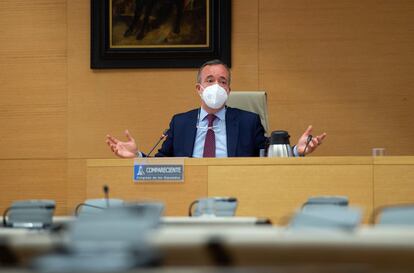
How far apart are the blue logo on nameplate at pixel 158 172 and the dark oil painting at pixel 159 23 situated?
284 cm

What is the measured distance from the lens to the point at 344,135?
28.7ft

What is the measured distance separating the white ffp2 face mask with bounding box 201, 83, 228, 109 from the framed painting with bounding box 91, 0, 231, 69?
1.73 m

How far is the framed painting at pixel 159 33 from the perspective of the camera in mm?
8805

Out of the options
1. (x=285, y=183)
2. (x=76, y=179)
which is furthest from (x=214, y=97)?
(x=76, y=179)

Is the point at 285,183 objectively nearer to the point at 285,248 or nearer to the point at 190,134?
the point at 190,134

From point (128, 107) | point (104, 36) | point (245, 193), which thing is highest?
point (104, 36)

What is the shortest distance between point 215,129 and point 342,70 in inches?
84.5

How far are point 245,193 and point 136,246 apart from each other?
3.40 metres

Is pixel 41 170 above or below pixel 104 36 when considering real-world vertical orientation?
below

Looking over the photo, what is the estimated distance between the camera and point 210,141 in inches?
277

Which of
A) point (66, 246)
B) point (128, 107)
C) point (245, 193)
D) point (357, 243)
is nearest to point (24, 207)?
point (245, 193)

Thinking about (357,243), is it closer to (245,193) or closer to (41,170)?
(245,193)

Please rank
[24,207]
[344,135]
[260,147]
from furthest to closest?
1. [344,135]
2. [260,147]
3. [24,207]

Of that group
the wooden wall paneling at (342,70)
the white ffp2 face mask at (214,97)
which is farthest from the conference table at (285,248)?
the wooden wall paneling at (342,70)
